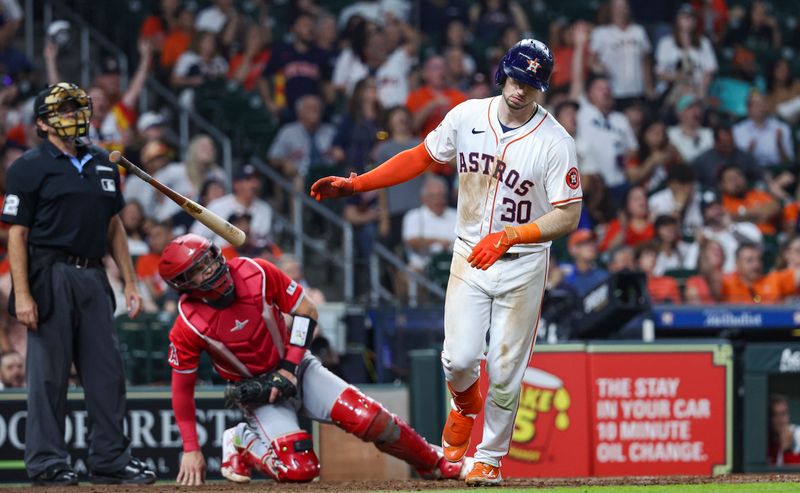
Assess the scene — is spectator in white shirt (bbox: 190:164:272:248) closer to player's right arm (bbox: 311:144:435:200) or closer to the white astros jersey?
player's right arm (bbox: 311:144:435:200)

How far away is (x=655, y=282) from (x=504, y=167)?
5574mm

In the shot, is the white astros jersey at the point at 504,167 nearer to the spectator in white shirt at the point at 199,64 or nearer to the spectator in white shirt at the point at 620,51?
the spectator in white shirt at the point at 199,64

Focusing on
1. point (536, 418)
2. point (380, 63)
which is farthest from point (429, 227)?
point (536, 418)

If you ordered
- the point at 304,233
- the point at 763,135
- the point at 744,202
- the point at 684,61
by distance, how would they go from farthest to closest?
the point at 684,61 → the point at 763,135 → the point at 744,202 → the point at 304,233

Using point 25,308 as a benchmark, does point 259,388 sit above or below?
below

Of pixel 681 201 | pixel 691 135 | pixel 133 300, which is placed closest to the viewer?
pixel 133 300

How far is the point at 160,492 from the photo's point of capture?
6602 millimetres

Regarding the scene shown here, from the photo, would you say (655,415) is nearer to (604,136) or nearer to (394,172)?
(394,172)

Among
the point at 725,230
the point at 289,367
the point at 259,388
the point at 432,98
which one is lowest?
the point at 259,388

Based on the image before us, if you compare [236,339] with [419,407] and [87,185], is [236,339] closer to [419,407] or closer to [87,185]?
[87,185]

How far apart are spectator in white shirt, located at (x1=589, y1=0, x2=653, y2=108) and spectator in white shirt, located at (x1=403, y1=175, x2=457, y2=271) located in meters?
3.29

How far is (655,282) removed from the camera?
1162 centimetres

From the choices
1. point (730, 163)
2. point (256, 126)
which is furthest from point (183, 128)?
point (730, 163)

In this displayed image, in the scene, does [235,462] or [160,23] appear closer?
[235,462]
